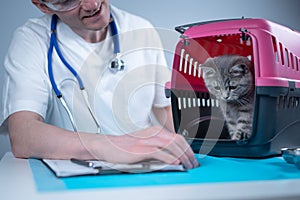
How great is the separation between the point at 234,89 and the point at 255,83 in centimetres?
9

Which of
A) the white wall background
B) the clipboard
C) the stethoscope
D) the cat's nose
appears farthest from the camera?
the white wall background

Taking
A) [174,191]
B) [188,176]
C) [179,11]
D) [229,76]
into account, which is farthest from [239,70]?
[179,11]

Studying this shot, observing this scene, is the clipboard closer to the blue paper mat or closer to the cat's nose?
the blue paper mat

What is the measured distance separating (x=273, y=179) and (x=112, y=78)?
62 centimetres

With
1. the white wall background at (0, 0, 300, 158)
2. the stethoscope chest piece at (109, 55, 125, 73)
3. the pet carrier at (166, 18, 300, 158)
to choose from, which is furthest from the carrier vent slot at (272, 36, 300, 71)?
the white wall background at (0, 0, 300, 158)

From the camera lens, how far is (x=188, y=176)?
2.32 feet

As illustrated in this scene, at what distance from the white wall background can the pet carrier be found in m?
0.57

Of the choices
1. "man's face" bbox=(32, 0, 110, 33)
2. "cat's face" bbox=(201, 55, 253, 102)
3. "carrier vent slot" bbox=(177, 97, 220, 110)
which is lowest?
"carrier vent slot" bbox=(177, 97, 220, 110)

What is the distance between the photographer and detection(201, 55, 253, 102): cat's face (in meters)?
0.93

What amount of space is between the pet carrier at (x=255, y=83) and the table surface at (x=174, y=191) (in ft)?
0.71

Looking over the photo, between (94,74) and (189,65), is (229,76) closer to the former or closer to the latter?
(189,65)

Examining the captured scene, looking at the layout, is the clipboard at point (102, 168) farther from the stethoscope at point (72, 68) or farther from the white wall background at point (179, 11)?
the white wall background at point (179, 11)

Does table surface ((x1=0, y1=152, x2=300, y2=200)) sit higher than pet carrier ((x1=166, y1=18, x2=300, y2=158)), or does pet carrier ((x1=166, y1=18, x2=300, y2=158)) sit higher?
pet carrier ((x1=166, y1=18, x2=300, y2=158))

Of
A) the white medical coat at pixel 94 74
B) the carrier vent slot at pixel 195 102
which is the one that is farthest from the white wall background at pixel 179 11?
the carrier vent slot at pixel 195 102
